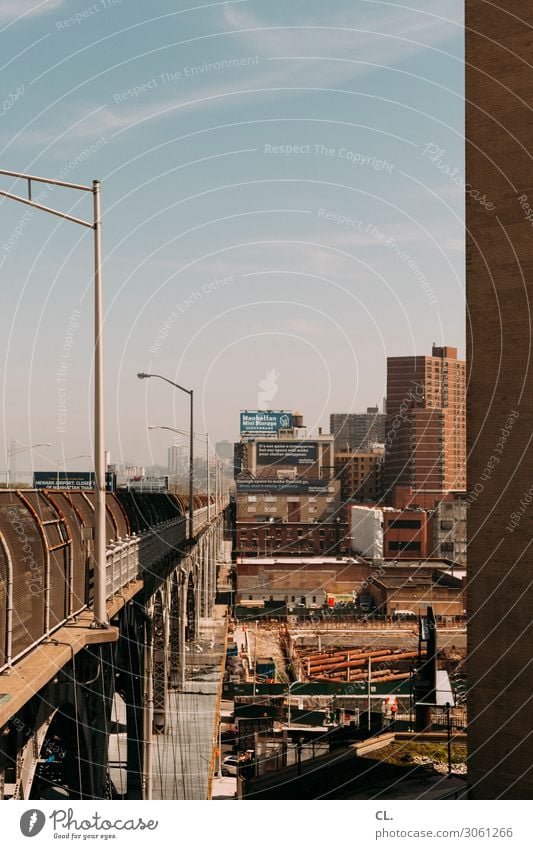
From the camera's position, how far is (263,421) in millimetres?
173250

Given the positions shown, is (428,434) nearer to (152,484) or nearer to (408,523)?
(408,523)

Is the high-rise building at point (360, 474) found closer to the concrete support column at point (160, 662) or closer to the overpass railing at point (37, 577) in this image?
the concrete support column at point (160, 662)

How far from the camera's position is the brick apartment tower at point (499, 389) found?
825 inches

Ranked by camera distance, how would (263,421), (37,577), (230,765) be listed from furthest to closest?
(263,421) < (230,765) < (37,577)

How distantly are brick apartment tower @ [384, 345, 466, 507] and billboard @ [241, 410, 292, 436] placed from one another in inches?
871

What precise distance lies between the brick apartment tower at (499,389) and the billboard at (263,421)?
485ft

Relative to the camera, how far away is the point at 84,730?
1852 centimetres

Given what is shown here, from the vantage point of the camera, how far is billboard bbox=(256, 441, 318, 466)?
147500 mm

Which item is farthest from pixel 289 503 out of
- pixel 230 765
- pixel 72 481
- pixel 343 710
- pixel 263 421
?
pixel 230 765

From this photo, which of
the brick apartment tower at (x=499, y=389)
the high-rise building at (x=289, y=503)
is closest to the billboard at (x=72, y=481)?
the high-rise building at (x=289, y=503)

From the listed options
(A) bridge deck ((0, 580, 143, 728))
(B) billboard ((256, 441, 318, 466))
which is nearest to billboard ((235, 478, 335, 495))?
(B) billboard ((256, 441, 318, 466))

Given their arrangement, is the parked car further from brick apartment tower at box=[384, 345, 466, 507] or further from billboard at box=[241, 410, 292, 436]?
billboard at box=[241, 410, 292, 436]

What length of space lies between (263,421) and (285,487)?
4962 cm
